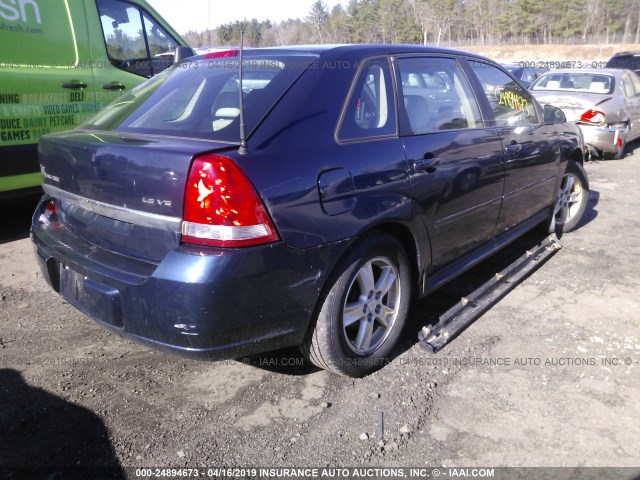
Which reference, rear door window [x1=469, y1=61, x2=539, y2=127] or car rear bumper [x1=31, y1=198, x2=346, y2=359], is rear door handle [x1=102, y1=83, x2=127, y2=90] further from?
rear door window [x1=469, y1=61, x2=539, y2=127]

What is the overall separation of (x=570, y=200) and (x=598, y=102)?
4317 millimetres

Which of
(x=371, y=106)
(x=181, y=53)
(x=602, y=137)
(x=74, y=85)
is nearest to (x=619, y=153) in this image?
(x=602, y=137)

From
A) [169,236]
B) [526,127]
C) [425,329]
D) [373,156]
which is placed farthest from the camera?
[526,127]

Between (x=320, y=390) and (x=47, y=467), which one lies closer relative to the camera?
(x=47, y=467)

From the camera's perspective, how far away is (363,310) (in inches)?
109

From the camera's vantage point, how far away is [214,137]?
93.0 inches

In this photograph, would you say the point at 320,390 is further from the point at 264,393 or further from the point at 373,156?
the point at 373,156

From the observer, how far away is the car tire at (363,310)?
2545mm

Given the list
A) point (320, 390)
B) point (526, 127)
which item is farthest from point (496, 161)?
point (320, 390)

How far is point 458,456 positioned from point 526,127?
8.80ft

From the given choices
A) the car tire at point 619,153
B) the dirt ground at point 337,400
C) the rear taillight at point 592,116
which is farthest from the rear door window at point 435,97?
the car tire at point 619,153

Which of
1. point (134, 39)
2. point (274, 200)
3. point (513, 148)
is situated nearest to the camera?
point (274, 200)

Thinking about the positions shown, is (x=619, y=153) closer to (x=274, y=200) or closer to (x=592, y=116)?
(x=592, y=116)

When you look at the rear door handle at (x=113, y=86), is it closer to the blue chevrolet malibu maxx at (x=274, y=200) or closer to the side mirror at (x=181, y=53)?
the side mirror at (x=181, y=53)
